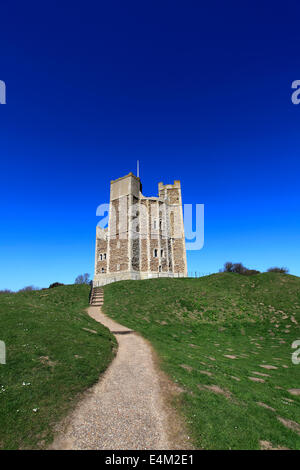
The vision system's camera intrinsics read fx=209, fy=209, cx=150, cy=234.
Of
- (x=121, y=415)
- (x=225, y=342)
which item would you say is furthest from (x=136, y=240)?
(x=121, y=415)

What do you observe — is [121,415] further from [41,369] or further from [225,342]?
[225,342]

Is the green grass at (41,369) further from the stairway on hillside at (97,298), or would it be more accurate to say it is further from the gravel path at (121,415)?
the stairway on hillside at (97,298)

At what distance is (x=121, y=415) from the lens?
26.2 feet

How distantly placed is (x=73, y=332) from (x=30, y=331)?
117 inches

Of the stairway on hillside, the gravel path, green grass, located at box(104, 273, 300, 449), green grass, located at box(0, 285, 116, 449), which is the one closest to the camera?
the gravel path

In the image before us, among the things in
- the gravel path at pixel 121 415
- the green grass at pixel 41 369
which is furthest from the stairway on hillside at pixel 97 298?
the gravel path at pixel 121 415

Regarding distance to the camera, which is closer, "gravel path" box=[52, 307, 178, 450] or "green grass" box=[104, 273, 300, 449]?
"gravel path" box=[52, 307, 178, 450]

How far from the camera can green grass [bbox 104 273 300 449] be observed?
319 inches

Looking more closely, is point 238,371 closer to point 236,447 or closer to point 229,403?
point 229,403

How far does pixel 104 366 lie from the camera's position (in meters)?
12.4

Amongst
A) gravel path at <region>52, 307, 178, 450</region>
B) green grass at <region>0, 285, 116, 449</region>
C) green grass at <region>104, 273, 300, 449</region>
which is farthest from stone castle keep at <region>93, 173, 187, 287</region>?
gravel path at <region>52, 307, 178, 450</region>

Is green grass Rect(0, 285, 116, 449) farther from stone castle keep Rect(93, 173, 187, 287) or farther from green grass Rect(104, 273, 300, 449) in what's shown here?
stone castle keep Rect(93, 173, 187, 287)

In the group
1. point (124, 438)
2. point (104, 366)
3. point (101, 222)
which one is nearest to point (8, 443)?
point (124, 438)

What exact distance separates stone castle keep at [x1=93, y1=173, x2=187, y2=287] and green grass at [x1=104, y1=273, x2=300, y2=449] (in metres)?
7.35
